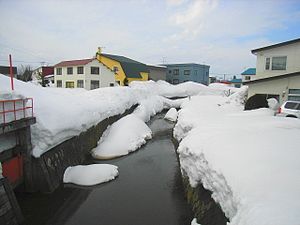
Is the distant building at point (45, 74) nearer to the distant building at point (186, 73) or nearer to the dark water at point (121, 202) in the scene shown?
the distant building at point (186, 73)

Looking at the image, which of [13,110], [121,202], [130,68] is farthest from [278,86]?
[130,68]

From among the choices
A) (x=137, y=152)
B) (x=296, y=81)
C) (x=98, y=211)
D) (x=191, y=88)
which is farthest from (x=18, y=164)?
(x=191, y=88)

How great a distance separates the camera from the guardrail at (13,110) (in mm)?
7887

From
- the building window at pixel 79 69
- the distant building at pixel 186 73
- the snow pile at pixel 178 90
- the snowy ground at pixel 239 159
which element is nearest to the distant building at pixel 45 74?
the building window at pixel 79 69

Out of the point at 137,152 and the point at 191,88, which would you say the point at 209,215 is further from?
the point at 191,88

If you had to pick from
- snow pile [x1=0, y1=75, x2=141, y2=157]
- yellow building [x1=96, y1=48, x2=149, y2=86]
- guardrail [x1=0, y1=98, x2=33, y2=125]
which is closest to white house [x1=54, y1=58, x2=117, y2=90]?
yellow building [x1=96, y1=48, x2=149, y2=86]

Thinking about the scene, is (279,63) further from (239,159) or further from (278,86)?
(239,159)

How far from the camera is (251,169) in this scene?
5.14 metres

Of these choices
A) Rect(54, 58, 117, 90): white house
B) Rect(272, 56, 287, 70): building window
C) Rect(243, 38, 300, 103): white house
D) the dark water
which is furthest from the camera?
Rect(54, 58, 117, 90): white house

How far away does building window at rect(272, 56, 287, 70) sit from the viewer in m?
18.4

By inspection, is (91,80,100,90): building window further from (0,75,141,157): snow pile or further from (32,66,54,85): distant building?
(0,75,141,157): snow pile

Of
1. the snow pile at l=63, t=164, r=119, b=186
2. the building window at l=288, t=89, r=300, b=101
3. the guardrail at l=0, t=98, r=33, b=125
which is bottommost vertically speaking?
the snow pile at l=63, t=164, r=119, b=186

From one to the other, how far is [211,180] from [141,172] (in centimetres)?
609

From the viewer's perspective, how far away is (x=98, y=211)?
26.6 ft
